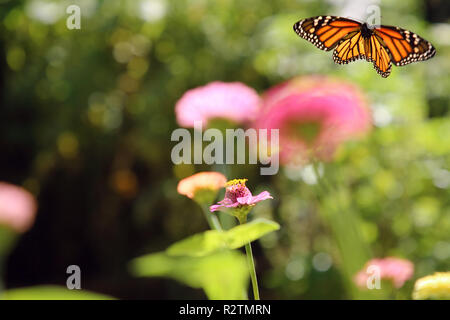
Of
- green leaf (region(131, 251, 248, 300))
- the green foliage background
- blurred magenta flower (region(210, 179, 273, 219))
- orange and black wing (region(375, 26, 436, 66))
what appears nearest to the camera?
green leaf (region(131, 251, 248, 300))

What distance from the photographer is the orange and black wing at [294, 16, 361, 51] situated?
544 mm

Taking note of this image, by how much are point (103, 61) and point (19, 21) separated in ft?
1.12

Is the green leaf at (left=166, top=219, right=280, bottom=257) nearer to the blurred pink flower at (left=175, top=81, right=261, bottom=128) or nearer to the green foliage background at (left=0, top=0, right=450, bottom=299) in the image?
the blurred pink flower at (left=175, top=81, right=261, bottom=128)

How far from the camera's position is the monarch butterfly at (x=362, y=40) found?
535 millimetres

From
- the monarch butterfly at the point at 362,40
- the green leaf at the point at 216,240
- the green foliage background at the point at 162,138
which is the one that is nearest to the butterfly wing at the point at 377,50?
the monarch butterfly at the point at 362,40

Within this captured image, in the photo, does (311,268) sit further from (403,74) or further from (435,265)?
(403,74)

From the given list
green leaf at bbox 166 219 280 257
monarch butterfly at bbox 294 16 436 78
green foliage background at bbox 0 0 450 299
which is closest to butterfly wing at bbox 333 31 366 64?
monarch butterfly at bbox 294 16 436 78

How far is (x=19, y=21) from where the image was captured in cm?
186

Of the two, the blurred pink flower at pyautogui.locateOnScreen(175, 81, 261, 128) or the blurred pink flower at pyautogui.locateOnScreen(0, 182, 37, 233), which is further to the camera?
the blurred pink flower at pyautogui.locateOnScreen(175, 81, 261, 128)

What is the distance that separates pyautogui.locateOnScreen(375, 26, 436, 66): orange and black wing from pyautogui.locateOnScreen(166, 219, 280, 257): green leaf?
32 cm

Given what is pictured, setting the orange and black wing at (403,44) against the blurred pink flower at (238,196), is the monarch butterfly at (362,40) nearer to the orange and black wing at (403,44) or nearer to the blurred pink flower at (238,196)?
the orange and black wing at (403,44)

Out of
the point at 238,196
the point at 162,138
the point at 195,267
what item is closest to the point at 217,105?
the point at 238,196

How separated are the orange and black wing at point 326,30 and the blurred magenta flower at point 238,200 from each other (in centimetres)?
27
